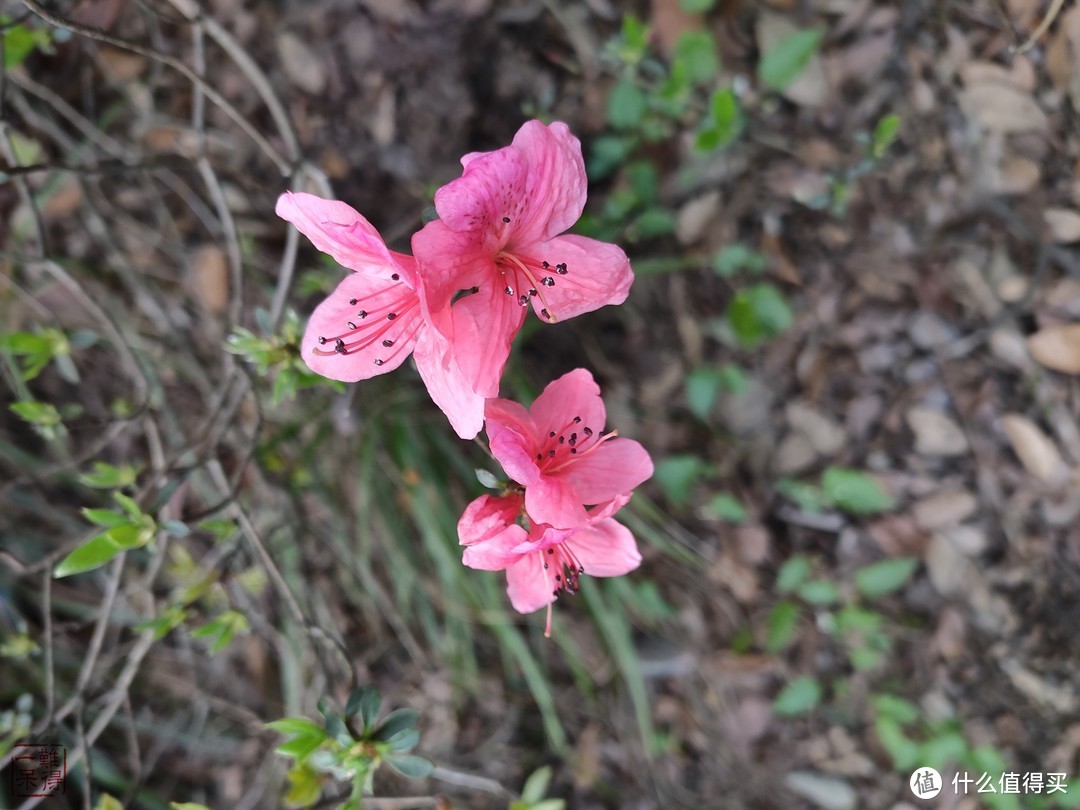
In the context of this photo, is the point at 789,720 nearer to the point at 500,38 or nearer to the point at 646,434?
the point at 646,434

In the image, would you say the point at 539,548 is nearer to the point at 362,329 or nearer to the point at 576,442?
the point at 576,442

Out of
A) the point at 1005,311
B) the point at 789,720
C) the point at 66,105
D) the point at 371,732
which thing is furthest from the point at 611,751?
the point at 66,105

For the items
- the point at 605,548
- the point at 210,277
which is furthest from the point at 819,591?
the point at 210,277

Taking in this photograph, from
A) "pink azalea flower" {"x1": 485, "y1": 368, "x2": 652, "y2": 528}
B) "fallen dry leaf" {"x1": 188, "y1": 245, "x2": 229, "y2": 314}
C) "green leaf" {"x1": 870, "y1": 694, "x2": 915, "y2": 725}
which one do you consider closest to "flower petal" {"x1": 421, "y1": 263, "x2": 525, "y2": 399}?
"pink azalea flower" {"x1": 485, "y1": 368, "x2": 652, "y2": 528}

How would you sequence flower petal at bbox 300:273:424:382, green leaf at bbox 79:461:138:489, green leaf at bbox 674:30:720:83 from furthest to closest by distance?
green leaf at bbox 674:30:720:83, green leaf at bbox 79:461:138:489, flower petal at bbox 300:273:424:382

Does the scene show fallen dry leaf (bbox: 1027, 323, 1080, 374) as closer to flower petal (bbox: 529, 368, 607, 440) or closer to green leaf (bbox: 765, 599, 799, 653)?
green leaf (bbox: 765, 599, 799, 653)
